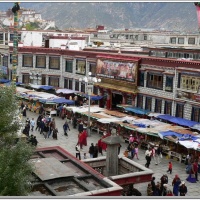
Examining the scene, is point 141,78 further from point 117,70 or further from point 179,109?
point 179,109

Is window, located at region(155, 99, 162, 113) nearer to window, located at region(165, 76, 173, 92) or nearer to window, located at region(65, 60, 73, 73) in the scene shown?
window, located at region(165, 76, 173, 92)

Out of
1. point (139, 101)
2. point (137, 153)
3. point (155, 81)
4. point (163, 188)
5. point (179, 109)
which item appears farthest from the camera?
point (139, 101)

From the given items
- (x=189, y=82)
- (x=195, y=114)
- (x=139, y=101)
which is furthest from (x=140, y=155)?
(x=139, y=101)

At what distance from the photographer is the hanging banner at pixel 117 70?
40.6 meters

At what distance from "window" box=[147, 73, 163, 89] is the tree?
25.9m

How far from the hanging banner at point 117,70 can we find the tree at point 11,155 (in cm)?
2746

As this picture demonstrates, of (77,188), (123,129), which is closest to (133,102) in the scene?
(123,129)

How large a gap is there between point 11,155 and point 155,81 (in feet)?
93.2

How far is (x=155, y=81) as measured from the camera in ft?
128

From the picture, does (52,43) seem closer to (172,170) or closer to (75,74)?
(75,74)

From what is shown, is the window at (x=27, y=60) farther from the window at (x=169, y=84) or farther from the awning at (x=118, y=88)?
the window at (x=169, y=84)

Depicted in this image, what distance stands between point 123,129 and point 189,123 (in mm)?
5088

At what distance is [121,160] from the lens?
2228 cm

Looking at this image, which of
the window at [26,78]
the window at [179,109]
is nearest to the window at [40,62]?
the window at [26,78]
